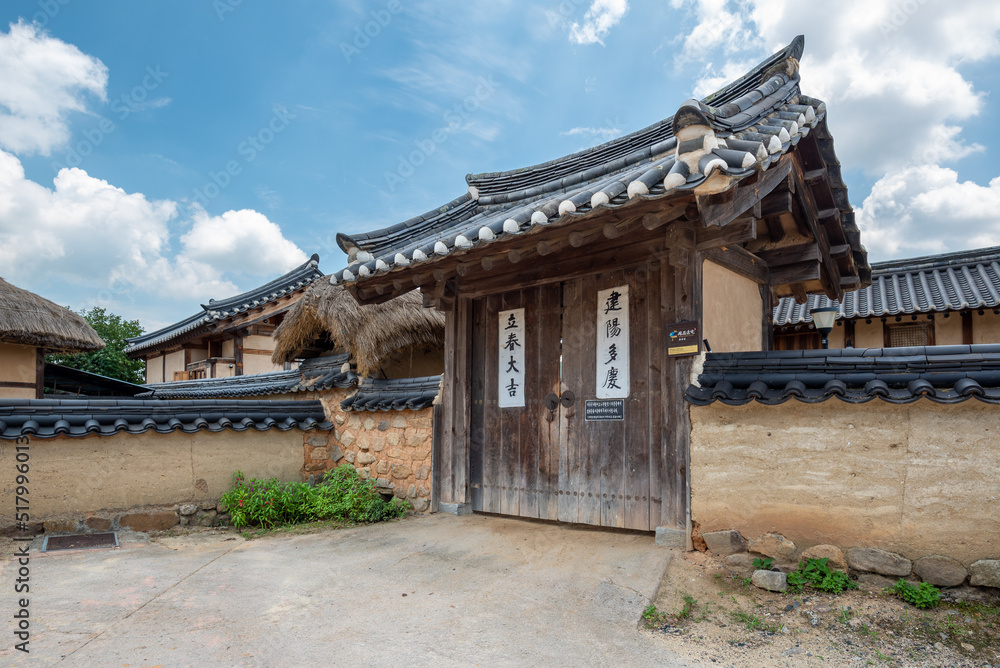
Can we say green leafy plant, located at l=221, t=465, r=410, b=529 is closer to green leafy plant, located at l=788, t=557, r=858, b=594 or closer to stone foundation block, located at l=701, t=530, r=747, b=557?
stone foundation block, located at l=701, t=530, r=747, b=557

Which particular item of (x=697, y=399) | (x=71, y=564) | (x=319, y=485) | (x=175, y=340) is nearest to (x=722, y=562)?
(x=697, y=399)

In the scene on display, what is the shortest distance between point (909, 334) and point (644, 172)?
9.54 metres

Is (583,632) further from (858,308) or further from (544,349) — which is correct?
(858,308)

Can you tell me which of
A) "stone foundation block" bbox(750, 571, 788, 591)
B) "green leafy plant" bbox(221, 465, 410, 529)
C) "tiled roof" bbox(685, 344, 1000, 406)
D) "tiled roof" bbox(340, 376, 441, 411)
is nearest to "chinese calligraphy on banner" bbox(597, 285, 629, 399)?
"tiled roof" bbox(685, 344, 1000, 406)

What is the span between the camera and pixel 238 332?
52.0 feet

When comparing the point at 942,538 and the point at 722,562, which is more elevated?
the point at 942,538

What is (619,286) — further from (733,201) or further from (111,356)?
(111,356)

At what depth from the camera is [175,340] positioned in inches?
674

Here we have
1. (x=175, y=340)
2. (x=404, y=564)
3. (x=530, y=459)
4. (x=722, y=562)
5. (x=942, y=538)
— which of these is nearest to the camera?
(x=942, y=538)

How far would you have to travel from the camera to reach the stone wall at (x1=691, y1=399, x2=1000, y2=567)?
3.42 metres

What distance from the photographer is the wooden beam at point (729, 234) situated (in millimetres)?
4293

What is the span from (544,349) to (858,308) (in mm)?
8209

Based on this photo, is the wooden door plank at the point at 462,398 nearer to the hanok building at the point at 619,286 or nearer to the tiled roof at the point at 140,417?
the hanok building at the point at 619,286

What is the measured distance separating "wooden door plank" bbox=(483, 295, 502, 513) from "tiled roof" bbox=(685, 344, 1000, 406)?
7.27 feet
